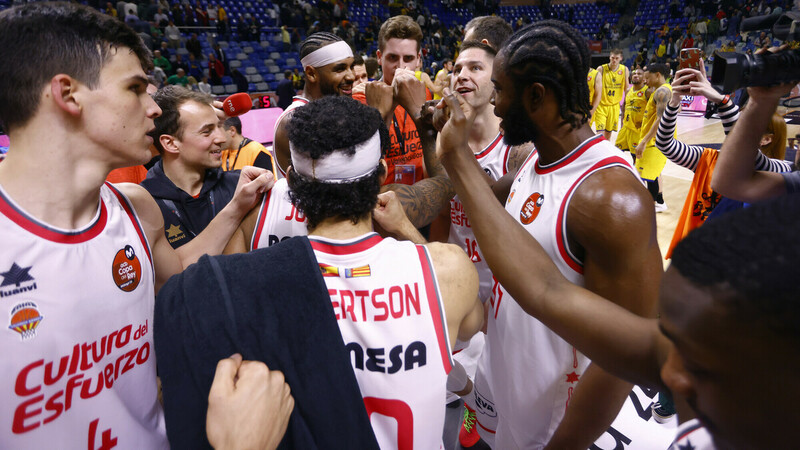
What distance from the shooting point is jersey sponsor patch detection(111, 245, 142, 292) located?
1.40m

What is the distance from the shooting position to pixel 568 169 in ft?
5.76

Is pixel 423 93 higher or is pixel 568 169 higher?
pixel 423 93

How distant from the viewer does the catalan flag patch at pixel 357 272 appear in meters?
1.22

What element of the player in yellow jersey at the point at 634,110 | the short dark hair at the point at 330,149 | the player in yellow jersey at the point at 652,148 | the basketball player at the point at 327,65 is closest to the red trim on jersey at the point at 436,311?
the short dark hair at the point at 330,149

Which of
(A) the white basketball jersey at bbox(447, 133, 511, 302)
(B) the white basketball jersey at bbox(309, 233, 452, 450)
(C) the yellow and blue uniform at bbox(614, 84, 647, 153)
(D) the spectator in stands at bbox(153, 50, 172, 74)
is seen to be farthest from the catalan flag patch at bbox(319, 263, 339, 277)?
(D) the spectator in stands at bbox(153, 50, 172, 74)

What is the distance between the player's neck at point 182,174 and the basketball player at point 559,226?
179cm

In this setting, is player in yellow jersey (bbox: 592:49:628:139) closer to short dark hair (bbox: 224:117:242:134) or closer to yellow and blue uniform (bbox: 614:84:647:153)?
yellow and blue uniform (bbox: 614:84:647:153)

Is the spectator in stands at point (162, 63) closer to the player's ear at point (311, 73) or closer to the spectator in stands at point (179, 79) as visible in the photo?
the spectator in stands at point (179, 79)

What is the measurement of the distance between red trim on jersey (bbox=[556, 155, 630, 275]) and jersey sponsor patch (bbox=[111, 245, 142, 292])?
1.51 m

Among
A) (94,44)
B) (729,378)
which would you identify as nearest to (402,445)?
(729,378)

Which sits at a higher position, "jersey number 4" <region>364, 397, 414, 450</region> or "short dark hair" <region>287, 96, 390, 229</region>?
"short dark hair" <region>287, 96, 390, 229</region>

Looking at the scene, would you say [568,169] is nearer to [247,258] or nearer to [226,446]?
[247,258]

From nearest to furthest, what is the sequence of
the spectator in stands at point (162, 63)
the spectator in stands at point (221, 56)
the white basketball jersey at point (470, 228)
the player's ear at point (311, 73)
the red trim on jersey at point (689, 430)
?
the red trim on jersey at point (689, 430), the white basketball jersey at point (470, 228), the player's ear at point (311, 73), the spectator in stands at point (162, 63), the spectator in stands at point (221, 56)

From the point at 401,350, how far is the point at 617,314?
597mm
